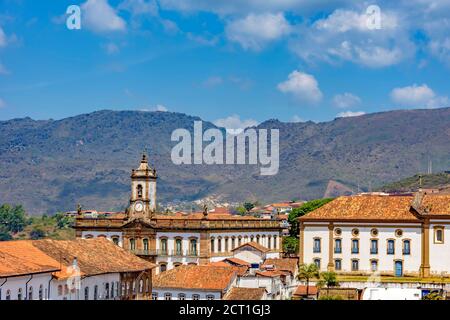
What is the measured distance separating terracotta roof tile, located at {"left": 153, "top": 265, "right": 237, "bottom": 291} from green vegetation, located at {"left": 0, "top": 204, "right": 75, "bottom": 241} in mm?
90043

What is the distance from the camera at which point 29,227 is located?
157500 millimetres

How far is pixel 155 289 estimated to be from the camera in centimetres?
4931

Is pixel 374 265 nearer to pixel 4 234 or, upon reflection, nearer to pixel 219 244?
pixel 219 244

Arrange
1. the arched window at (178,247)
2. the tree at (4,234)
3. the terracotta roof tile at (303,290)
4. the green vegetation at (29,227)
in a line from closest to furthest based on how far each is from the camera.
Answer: the terracotta roof tile at (303,290) → the arched window at (178,247) → the green vegetation at (29,227) → the tree at (4,234)

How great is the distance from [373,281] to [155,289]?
39.5 ft

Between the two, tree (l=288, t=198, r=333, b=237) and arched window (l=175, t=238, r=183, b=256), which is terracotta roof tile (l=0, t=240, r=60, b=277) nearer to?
arched window (l=175, t=238, r=183, b=256)

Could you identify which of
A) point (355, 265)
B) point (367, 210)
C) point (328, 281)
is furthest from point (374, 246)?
point (328, 281)

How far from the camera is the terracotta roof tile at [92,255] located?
4028 cm

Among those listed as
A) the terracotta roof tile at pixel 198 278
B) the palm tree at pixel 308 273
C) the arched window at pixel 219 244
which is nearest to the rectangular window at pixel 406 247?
the palm tree at pixel 308 273

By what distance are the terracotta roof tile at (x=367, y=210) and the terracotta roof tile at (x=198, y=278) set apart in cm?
841

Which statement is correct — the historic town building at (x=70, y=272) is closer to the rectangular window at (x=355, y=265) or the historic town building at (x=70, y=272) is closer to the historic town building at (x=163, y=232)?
the rectangular window at (x=355, y=265)

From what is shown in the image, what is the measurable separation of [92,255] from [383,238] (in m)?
19.1
